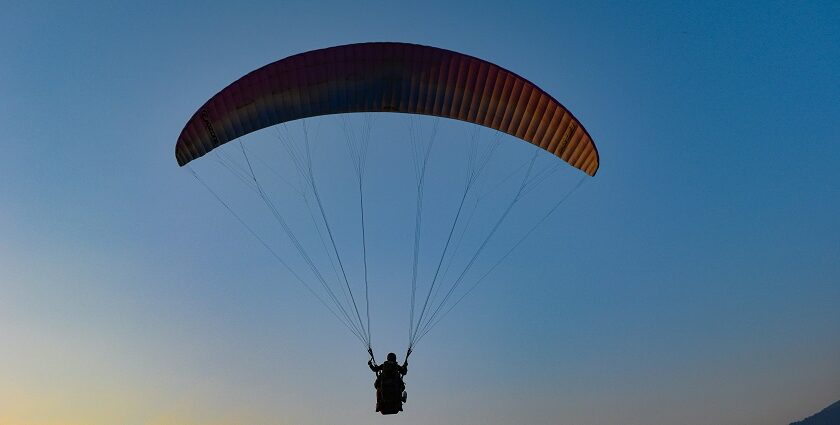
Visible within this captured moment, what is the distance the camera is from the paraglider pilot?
1448cm

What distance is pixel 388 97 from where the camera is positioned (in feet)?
53.0

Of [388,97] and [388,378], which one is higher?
[388,97]

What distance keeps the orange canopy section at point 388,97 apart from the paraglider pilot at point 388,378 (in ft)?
20.3

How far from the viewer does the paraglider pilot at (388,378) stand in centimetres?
1448

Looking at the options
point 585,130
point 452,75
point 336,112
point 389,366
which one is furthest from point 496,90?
point 389,366

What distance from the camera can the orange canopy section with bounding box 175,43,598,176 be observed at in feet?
49.1

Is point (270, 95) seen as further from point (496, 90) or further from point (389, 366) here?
point (389, 366)

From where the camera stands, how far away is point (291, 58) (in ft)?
48.4

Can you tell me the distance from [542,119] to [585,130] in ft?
3.48

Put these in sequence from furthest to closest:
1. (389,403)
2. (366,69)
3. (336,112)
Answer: (336,112) < (366,69) < (389,403)

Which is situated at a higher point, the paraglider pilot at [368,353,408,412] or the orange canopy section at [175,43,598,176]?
the orange canopy section at [175,43,598,176]

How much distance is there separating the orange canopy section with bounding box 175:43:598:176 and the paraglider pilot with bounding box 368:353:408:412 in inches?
243

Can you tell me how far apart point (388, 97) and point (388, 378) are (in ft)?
21.9

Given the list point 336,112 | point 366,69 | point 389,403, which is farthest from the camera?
point 336,112
